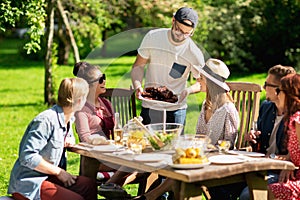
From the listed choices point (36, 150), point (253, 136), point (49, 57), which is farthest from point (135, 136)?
point (49, 57)

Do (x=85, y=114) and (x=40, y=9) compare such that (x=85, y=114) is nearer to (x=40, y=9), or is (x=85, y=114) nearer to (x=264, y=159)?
(x=264, y=159)

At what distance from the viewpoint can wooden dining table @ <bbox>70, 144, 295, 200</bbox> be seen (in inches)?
139

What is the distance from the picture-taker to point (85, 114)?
477cm

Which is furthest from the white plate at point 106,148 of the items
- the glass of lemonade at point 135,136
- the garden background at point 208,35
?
the garden background at point 208,35

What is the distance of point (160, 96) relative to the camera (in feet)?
15.8

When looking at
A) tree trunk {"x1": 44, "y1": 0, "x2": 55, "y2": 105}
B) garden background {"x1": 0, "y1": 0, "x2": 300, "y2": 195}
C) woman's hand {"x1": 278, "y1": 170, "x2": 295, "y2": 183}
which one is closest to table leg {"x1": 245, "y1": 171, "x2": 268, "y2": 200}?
woman's hand {"x1": 278, "y1": 170, "x2": 295, "y2": 183}

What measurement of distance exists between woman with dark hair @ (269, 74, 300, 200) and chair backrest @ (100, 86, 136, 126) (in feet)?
5.35

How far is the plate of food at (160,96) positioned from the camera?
4.81 metres

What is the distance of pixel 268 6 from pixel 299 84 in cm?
1213

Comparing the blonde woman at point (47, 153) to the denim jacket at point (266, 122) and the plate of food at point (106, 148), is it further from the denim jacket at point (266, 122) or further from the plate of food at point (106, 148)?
the denim jacket at point (266, 122)

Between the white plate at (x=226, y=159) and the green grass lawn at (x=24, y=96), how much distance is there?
1.03 m

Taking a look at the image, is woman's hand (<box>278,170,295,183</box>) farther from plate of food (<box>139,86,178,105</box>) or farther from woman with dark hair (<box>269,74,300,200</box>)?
plate of food (<box>139,86,178,105</box>)

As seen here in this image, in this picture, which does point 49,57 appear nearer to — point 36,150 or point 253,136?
point 253,136

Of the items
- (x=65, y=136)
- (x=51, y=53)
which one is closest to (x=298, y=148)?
(x=65, y=136)
